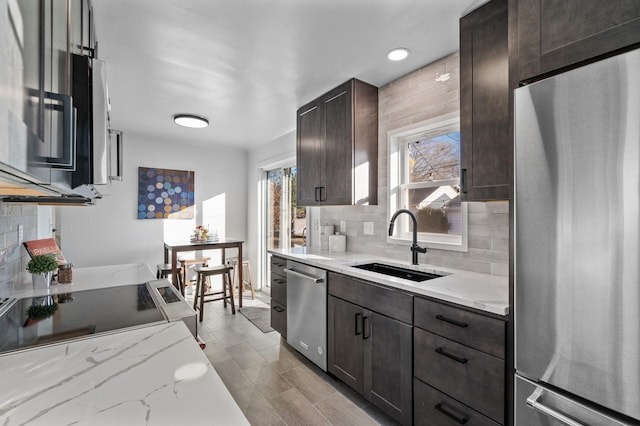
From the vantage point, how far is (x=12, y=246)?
1675mm

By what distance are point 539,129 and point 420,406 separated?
4.95 ft

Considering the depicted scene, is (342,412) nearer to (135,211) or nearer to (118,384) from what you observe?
(118,384)

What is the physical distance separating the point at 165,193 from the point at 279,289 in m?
2.82

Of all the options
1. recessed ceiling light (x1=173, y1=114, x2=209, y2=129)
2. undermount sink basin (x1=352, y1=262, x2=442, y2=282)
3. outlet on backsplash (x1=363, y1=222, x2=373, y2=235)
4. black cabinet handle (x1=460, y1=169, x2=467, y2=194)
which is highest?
recessed ceiling light (x1=173, y1=114, x2=209, y2=129)

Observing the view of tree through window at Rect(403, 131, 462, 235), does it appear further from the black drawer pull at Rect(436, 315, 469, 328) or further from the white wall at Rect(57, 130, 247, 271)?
the white wall at Rect(57, 130, 247, 271)

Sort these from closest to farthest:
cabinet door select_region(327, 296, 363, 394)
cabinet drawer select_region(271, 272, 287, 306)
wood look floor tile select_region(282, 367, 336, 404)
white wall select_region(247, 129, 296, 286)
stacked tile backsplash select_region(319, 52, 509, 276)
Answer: stacked tile backsplash select_region(319, 52, 509, 276) < cabinet door select_region(327, 296, 363, 394) < wood look floor tile select_region(282, 367, 336, 404) < cabinet drawer select_region(271, 272, 287, 306) < white wall select_region(247, 129, 296, 286)

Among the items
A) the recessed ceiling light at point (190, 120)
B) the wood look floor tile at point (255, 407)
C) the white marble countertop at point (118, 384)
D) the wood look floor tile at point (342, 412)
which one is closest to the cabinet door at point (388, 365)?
the wood look floor tile at point (342, 412)

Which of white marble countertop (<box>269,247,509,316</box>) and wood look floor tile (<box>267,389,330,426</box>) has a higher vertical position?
white marble countertop (<box>269,247,509,316</box>)

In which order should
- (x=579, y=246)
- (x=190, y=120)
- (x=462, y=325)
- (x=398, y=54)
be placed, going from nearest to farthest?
(x=579, y=246), (x=462, y=325), (x=398, y=54), (x=190, y=120)

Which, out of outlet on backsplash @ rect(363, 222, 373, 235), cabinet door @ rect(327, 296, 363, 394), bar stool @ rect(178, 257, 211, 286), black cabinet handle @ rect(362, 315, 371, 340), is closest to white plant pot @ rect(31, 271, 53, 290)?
cabinet door @ rect(327, 296, 363, 394)

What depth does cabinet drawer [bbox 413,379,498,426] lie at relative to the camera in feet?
4.77

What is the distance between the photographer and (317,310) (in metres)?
2.51

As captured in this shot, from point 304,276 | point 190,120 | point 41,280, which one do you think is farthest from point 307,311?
point 190,120

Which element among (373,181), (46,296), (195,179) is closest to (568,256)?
(373,181)
